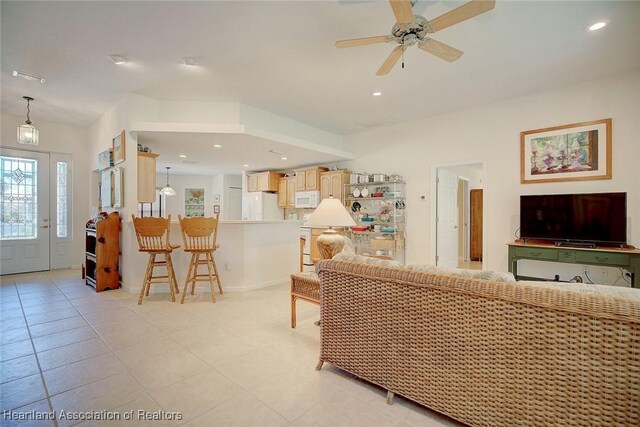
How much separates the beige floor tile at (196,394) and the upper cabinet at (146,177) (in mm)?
3277

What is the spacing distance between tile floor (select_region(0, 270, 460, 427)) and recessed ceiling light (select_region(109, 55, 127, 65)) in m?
2.81

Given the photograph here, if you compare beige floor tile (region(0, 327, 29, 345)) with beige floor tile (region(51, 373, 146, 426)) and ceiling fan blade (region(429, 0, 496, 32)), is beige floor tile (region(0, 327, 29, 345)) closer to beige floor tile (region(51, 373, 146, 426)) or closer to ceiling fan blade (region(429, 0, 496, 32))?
beige floor tile (region(51, 373, 146, 426))

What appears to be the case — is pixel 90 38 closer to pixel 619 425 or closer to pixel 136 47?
pixel 136 47

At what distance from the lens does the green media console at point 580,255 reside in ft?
10.5

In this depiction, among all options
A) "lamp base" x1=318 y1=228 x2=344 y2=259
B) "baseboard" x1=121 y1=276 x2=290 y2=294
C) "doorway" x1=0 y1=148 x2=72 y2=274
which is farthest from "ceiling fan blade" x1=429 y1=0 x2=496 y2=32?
"doorway" x1=0 y1=148 x2=72 y2=274

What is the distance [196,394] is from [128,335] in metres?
1.30

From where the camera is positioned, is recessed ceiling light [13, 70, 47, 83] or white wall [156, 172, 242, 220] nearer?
recessed ceiling light [13, 70, 47, 83]

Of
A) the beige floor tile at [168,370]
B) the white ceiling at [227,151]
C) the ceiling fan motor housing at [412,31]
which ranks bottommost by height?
the beige floor tile at [168,370]

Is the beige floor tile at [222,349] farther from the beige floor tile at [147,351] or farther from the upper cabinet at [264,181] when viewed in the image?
→ the upper cabinet at [264,181]

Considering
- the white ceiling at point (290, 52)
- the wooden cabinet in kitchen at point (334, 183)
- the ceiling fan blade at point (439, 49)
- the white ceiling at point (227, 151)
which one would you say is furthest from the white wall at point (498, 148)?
the ceiling fan blade at point (439, 49)

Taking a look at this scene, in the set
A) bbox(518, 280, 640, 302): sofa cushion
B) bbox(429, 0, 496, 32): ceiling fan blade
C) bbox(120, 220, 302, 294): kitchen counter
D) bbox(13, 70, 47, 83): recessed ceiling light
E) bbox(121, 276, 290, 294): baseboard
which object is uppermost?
bbox(13, 70, 47, 83): recessed ceiling light

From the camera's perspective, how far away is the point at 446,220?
18.7ft

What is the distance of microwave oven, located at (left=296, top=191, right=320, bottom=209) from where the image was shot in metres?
6.50

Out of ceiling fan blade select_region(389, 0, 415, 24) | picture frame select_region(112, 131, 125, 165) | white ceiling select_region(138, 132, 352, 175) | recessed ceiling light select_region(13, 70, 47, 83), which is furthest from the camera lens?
white ceiling select_region(138, 132, 352, 175)
